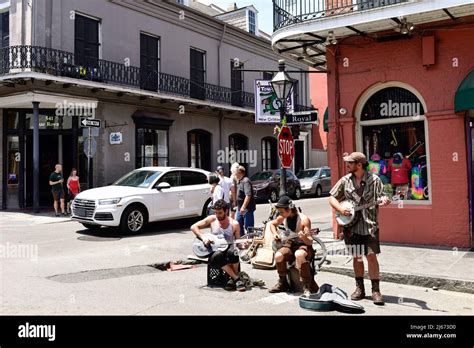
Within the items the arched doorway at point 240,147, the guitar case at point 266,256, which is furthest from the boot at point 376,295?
the arched doorway at point 240,147

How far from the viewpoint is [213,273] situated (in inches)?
256

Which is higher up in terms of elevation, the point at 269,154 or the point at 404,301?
the point at 269,154

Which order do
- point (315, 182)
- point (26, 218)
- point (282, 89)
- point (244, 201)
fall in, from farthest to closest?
1. point (315, 182)
2. point (26, 218)
3. point (244, 201)
4. point (282, 89)

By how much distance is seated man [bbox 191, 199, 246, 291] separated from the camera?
632cm

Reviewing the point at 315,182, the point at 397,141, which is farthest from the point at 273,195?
the point at 397,141

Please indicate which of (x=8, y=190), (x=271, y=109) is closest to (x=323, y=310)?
(x=271, y=109)

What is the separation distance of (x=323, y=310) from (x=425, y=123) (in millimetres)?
5483

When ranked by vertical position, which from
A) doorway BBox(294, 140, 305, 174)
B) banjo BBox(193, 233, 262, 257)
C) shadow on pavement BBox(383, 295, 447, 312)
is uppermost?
doorway BBox(294, 140, 305, 174)

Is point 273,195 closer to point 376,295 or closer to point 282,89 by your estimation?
point 282,89

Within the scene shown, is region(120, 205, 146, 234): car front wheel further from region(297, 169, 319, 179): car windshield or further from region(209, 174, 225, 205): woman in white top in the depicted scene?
region(297, 169, 319, 179): car windshield

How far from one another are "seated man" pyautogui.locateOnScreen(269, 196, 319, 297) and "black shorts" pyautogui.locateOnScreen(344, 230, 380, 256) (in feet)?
1.68

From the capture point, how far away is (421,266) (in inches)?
288

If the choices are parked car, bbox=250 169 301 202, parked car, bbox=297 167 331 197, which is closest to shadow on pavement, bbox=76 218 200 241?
parked car, bbox=250 169 301 202

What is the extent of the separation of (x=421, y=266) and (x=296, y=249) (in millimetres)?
2539
